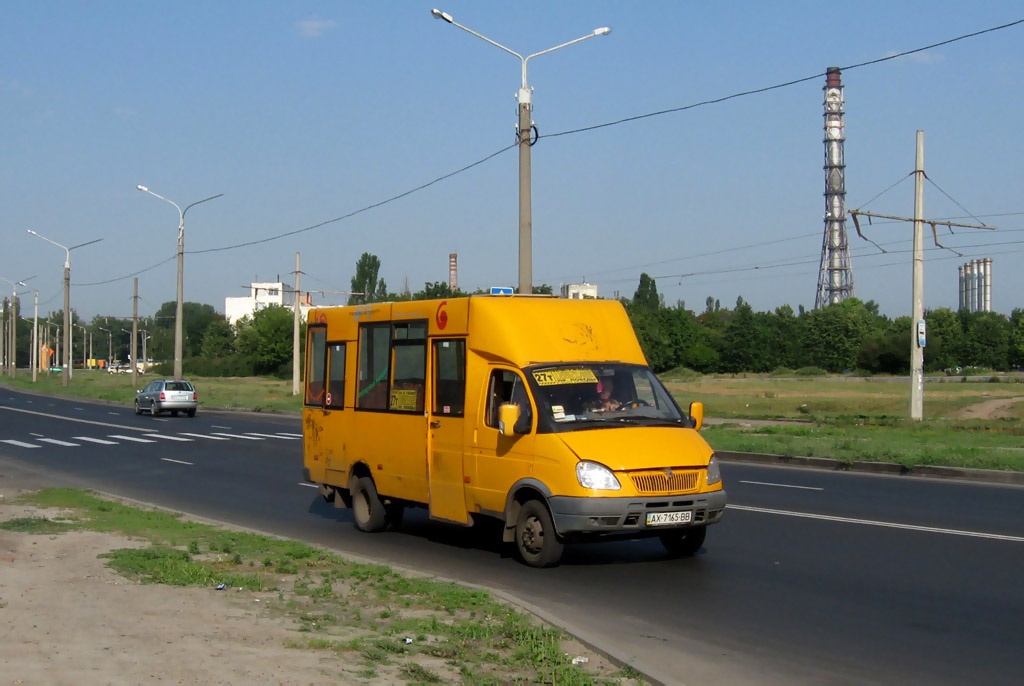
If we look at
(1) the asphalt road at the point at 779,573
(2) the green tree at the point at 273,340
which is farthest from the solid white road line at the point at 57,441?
(2) the green tree at the point at 273,340

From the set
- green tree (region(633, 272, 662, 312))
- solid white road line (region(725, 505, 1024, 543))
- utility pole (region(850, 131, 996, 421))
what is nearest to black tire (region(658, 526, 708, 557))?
solid white road line (region(725, 505, 1024, 543))

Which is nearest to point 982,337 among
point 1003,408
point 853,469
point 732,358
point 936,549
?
point 732,358

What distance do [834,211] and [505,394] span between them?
147698 mm

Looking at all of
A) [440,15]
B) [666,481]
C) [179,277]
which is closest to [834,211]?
[179,277]

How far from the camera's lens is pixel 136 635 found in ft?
21.9

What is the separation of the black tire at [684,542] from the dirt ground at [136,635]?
161 inches

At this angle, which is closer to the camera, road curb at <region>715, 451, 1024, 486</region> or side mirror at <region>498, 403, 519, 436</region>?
side mirror at <region>498, 403, 519, 436</region>

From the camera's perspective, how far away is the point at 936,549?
11.0 meters

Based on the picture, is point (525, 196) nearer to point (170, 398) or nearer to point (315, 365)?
point (315, 365)

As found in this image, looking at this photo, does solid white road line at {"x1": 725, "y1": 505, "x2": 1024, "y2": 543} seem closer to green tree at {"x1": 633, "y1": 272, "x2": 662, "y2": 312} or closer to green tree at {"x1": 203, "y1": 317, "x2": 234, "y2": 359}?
green tree at {"x1": 633, "y1": 272, "x2": 662, "y2": 312}

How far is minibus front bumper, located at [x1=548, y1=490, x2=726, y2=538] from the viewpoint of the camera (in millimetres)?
9750

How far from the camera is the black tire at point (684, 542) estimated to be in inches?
427

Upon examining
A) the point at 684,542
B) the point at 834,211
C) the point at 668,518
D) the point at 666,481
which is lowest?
the point at 684,542

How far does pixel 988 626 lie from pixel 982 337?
434ft
